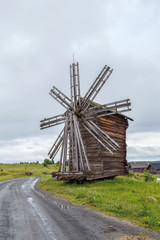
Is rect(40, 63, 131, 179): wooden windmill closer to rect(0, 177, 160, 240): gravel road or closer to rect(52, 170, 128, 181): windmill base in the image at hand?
rect(52, 170, 128, 181): windmill base

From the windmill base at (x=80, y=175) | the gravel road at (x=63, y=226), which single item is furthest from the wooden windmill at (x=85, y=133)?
the gravel road at (x=63, y=226)

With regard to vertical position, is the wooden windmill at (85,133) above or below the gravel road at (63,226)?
above

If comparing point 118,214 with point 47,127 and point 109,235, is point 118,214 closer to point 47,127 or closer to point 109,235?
point 109,235

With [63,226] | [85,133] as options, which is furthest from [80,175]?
[63,226]

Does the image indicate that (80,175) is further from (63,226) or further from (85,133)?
Answer: (63,226)

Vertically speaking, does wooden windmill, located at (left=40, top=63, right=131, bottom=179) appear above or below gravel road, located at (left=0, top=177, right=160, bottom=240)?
above

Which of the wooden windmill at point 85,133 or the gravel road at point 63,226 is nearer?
the gravel road at point 63,226

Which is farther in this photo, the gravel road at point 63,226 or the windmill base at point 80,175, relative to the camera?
the windmill base at point 80,175

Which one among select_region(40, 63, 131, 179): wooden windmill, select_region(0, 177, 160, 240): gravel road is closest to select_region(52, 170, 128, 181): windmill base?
select_region(40, 63, 131, 179): wooden windmill

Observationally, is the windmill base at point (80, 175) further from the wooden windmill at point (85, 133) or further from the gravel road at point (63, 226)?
the gravel road at point (63, 226)

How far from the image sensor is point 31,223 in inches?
288

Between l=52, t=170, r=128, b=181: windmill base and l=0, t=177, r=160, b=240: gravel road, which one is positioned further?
l=52, t=170, r=128, b=181: windmill base

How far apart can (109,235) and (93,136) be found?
14220mm

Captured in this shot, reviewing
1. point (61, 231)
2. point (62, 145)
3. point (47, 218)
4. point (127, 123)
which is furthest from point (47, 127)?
point (61, 231)
